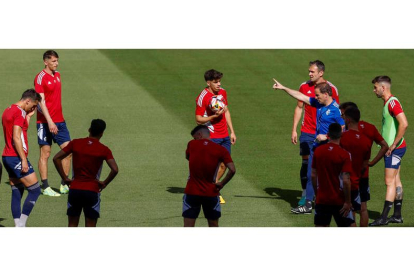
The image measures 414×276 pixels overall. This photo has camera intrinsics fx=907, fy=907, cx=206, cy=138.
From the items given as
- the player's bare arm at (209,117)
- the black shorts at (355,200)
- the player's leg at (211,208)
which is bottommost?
the player's leg at (211,208)

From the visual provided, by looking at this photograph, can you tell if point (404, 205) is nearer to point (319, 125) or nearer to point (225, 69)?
point (319, 125)

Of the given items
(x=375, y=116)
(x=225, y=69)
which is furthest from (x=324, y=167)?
(x=225, y=69)

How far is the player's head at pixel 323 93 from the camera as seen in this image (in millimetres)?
14625

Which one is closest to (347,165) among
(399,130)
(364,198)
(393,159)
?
(364,198)

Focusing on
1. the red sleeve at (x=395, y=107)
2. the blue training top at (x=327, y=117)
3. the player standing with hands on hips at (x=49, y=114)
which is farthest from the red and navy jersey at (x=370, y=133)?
the player standing with hands on hips at (x=49, y=114)

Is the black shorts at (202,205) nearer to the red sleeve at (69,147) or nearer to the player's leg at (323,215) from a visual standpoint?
the player's leg at (323,215)

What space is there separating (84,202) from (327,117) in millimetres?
4300

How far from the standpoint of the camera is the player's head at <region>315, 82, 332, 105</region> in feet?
48.0

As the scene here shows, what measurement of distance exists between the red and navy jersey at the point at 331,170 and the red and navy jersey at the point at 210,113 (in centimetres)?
385

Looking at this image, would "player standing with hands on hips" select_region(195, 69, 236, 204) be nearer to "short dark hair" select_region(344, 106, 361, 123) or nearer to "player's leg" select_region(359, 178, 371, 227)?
"player's leg" select_region(359, 178, 371, 227)

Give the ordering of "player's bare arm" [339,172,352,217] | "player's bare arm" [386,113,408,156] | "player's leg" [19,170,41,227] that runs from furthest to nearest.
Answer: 1. "player's bare arm" [386,113,408,156]
2. "player's leg" [19,170,41,227]
3. "player's bare arm" [339,172,352,217]

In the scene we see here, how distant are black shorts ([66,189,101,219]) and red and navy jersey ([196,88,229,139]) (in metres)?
3.82

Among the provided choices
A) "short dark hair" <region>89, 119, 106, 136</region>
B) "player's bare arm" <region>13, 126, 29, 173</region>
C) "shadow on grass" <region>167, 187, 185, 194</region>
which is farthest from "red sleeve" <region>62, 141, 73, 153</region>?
"shadow on grass" <region>167, 187, 185, 194</region>

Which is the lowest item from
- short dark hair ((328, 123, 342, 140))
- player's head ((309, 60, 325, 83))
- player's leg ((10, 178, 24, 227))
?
player's leg ((10, 178, 24, 227))
